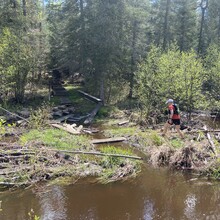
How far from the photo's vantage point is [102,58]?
979 inches

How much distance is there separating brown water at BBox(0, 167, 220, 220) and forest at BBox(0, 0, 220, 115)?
33.2 feet

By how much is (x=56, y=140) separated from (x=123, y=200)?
19.0ft

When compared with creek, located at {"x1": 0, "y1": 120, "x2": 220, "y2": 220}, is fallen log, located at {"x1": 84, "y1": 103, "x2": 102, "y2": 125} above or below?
above

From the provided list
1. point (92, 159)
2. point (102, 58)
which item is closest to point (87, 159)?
point (92, 159)

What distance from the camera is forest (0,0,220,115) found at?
775 inches

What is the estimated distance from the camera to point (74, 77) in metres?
34.4

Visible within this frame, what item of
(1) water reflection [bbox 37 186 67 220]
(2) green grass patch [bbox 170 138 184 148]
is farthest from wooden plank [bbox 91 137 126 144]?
(1) water reflection [bbox 37 186 67 220]

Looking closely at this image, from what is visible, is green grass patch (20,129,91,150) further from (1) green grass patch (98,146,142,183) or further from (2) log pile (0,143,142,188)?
(1) green grass patch (98,146,142,183)

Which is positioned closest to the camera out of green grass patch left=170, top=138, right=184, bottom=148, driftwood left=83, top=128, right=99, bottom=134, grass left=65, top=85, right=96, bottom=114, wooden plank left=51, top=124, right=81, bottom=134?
green grass patch left=170, top=138, right=184, bottom=148

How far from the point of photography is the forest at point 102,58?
19.7 metres

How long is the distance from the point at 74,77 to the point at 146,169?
24.7 metres

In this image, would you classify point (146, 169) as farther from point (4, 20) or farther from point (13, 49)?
point (4, 20)

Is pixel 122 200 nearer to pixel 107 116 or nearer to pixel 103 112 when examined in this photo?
pixel 107 116

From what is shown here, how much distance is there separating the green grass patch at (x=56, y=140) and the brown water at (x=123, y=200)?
3.36 m
